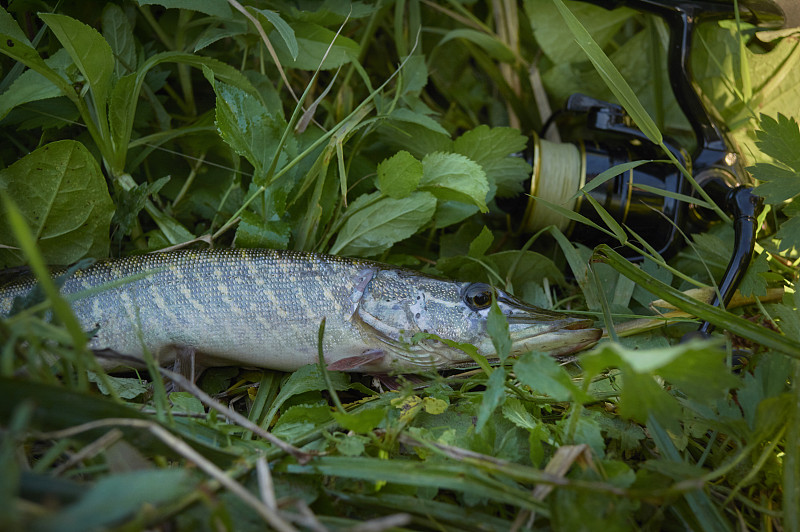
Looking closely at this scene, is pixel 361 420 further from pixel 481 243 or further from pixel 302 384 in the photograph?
pixel 481 243

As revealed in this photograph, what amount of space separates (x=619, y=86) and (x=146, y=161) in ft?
4.75

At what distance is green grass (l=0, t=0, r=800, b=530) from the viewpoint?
858 mm

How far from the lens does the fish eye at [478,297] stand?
1.49 m

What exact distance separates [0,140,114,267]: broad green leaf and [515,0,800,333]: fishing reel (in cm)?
132

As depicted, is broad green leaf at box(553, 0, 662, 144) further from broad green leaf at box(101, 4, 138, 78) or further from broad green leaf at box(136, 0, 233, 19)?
broad green leaf at box(101, 4, 138, 78)

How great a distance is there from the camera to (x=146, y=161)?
5.80ft

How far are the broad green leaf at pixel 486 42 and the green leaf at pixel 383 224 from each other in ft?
2.62

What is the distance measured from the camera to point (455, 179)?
1552 mm

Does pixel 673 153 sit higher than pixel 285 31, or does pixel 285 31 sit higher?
pixel 285 31

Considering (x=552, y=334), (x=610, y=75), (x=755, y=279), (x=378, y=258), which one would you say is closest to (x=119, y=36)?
(x=378, y=258)

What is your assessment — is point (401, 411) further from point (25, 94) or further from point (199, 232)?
point (25, 94)

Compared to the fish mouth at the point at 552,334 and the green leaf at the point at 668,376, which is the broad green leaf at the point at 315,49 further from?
the green leaf at the point at 668,376

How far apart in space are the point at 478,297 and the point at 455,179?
0.34 metres

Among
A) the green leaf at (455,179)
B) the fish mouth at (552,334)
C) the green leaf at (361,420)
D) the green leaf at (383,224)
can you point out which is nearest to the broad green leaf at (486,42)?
the green leaf at (455,179)
